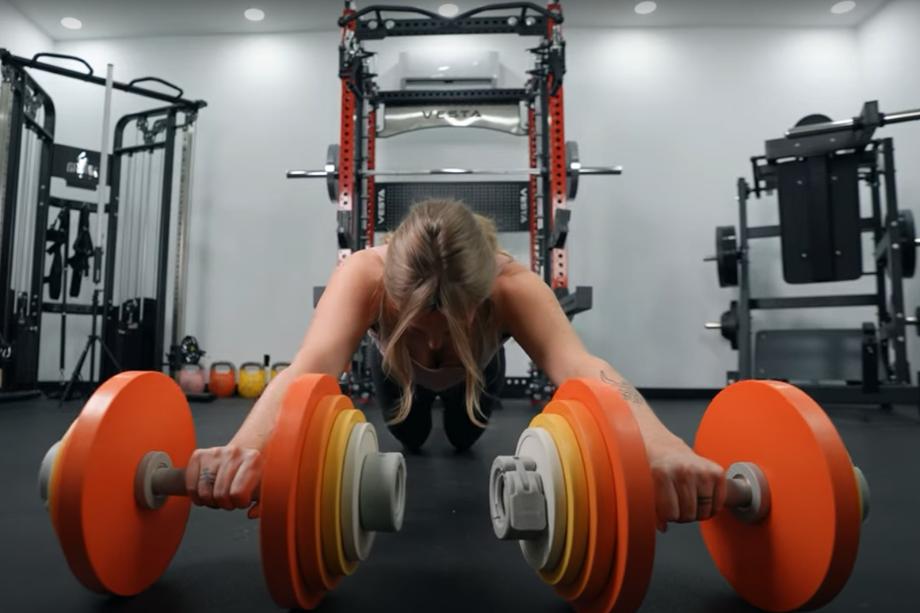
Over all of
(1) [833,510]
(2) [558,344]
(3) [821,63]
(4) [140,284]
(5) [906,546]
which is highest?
(3) [821,63]

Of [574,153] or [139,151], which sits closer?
[574,153]

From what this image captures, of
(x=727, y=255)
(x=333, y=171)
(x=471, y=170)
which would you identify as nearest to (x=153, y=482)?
(x=333, y=171)

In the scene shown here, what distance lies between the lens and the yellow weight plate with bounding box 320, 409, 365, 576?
0.58 meters

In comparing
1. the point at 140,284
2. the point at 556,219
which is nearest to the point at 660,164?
the point at 556,219

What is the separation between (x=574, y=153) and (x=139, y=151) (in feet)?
8.37

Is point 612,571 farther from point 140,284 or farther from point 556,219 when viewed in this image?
point 140,284

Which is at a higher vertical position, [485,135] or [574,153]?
[485,135]

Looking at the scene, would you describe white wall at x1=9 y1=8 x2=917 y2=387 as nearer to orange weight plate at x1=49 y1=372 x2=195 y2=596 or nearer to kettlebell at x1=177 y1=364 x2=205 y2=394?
kettlebell at x1=177 y1=364 x2=205 y2=394

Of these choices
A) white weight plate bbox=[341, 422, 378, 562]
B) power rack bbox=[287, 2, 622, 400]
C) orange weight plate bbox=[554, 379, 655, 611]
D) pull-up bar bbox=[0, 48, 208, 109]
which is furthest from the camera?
pull-up bar bbox=[0, 48, 208, 109]

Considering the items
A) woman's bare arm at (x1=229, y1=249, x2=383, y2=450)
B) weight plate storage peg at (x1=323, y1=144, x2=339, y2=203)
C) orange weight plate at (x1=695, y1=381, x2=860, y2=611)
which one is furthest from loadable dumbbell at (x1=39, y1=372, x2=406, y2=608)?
weight plate storage peg at (x1=323, y1=144, x2=339, y2=203)

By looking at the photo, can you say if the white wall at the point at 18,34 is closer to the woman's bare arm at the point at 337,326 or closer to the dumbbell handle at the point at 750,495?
the woman's bare arm at the point at 337,326

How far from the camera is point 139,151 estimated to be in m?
3.18

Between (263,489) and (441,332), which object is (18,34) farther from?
(263,489)

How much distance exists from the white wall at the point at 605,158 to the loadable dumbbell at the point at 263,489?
2.72 meters
